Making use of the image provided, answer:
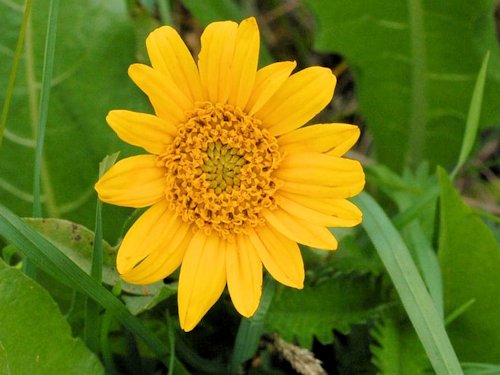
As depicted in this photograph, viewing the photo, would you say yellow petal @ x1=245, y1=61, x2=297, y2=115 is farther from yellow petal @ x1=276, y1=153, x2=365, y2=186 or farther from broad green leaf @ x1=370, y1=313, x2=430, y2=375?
broad green leaf @ x1=370, y1=313, x2=430, y2=375

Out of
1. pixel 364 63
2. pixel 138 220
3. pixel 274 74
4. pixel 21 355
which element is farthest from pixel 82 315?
pixel 364 63

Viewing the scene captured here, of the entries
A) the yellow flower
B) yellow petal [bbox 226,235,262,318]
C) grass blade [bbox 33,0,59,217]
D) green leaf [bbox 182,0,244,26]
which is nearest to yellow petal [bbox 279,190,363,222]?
the yellow flower

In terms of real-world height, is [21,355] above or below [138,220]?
below

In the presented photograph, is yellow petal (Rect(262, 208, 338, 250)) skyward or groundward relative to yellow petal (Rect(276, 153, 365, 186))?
groundward

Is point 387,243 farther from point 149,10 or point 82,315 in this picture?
point 149,10

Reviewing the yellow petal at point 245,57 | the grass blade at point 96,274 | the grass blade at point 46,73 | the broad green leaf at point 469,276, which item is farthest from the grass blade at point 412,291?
the grass blade at point 46,73
